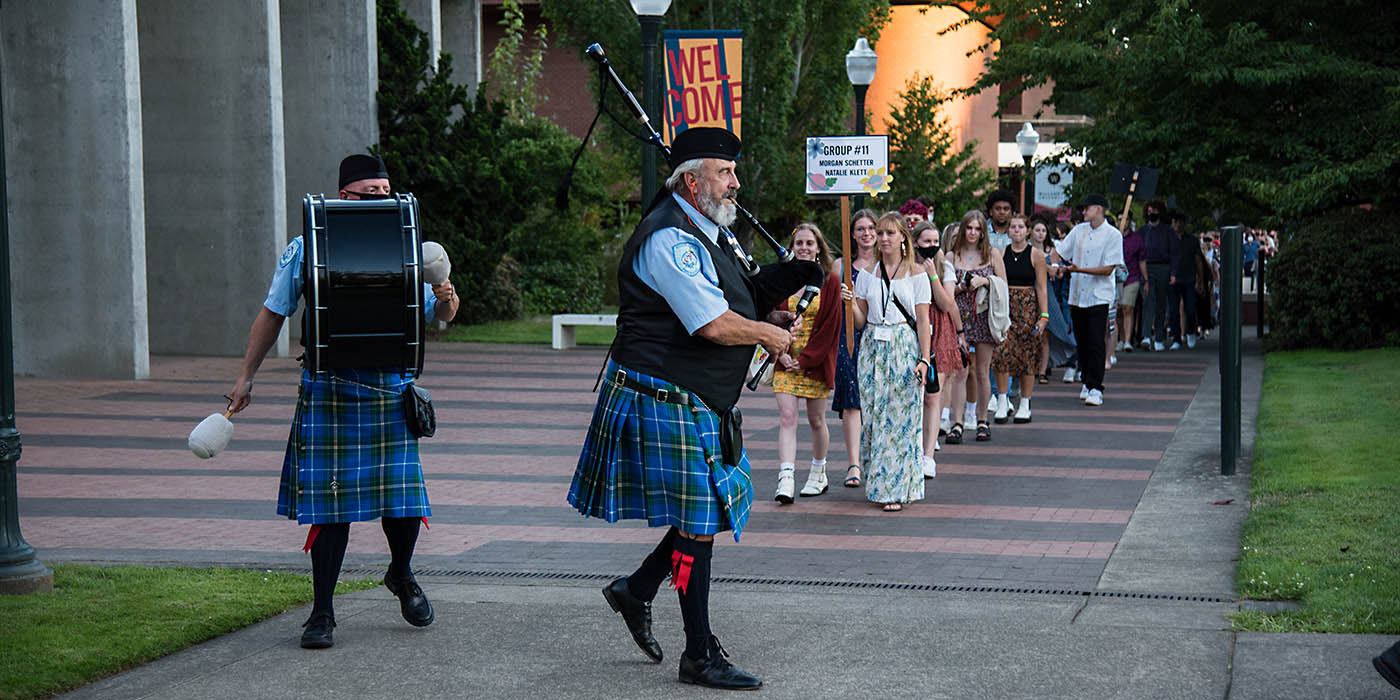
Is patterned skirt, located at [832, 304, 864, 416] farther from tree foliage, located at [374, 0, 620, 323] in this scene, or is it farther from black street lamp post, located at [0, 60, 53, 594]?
tree foliage, located at [374, 0, 620, 323]

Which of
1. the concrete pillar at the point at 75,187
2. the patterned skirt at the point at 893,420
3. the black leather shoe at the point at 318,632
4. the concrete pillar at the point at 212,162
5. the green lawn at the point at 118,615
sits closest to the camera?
the green lawn at the point at 118,615

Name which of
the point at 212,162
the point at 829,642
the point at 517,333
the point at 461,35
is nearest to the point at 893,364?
the point at 829,642

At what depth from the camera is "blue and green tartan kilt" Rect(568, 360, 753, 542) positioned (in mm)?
5305

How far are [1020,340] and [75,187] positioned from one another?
33.2 ft

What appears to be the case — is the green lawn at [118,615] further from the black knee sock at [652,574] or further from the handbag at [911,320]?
the handbag at [911,320]

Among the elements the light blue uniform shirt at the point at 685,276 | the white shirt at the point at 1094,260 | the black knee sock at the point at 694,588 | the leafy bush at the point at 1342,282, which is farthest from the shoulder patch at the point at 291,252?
the leafy bush at the point at 1342,282

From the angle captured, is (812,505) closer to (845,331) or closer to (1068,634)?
(845,331)

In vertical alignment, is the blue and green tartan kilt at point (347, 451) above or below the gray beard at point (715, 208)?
below

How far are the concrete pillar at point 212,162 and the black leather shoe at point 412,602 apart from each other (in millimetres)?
13930

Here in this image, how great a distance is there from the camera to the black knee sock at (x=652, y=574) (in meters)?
5.55

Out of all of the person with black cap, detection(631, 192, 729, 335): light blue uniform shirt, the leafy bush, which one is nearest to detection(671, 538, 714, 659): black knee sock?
the person with black cap

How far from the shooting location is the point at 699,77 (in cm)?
1145

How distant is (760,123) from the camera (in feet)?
88.0

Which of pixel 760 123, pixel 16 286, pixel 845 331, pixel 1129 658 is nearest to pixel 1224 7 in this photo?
pixel 760 123
